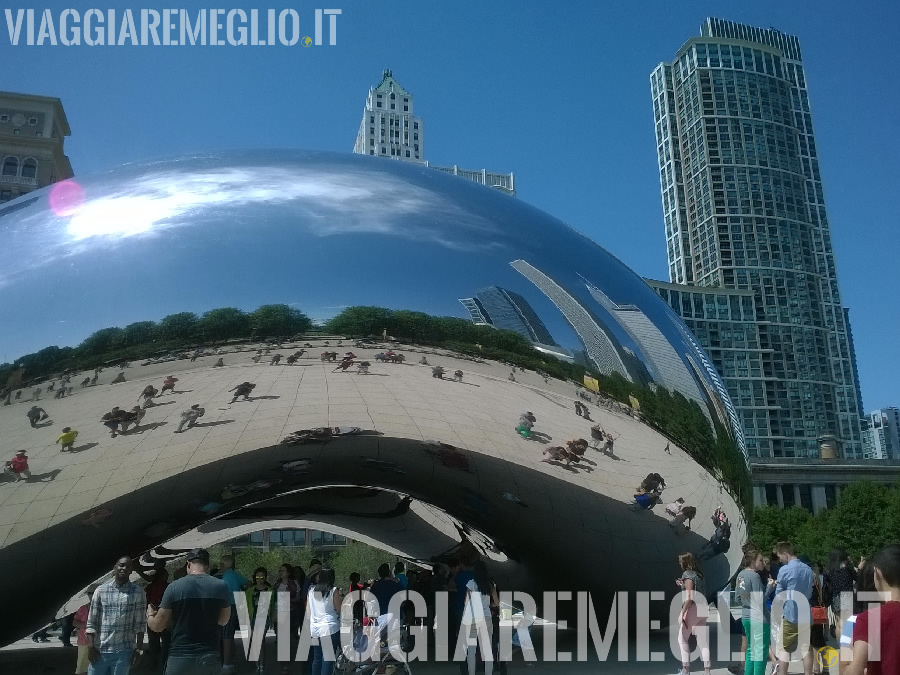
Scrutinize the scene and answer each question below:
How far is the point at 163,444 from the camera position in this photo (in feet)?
18.0

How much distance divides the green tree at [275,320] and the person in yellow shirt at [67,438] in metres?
→ 1.42

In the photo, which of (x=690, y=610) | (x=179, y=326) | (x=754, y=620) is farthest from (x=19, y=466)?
(x=754, y=620)

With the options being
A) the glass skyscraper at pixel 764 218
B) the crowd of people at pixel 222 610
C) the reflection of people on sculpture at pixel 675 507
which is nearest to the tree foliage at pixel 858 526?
the crowd of people at pixel 222 610

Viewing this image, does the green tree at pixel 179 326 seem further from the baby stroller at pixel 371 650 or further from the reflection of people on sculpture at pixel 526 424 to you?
the baby stroller at pixel 371 650

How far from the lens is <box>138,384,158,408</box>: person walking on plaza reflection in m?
5.28

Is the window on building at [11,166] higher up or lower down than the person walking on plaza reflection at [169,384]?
higher up

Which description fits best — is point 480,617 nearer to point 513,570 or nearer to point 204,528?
point 513,570

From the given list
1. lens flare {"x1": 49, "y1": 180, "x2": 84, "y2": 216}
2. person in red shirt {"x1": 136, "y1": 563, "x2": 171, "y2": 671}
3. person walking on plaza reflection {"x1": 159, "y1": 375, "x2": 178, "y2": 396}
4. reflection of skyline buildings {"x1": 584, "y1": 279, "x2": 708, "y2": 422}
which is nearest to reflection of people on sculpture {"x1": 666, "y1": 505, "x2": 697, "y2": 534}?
reflection of skyline buildings {"x1": 584, "y1": 279, "x2": 708, "y2": 422}

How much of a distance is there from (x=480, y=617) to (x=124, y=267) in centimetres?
436

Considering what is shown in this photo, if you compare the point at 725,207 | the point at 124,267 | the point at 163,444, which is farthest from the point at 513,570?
the point at 725,207

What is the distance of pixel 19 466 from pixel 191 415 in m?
1.17

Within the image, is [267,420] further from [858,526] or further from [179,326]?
[858,526]

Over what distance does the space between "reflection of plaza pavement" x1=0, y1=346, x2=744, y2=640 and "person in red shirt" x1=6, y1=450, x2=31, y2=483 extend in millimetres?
54

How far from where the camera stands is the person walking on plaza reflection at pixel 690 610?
6.80 metres
